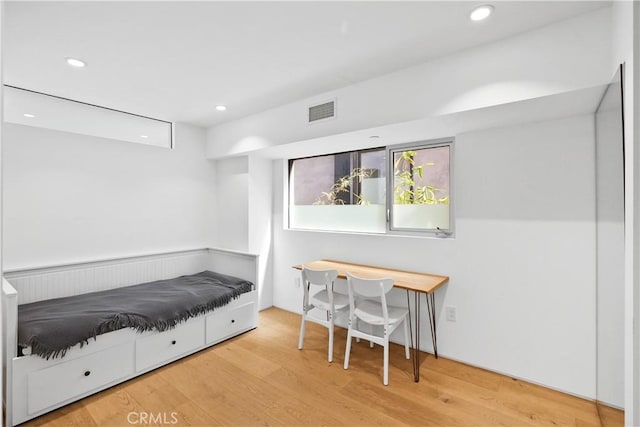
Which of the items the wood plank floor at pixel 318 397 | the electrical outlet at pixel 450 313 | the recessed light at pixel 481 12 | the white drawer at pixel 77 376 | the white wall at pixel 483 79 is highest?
the recessed light at pixel 481 12

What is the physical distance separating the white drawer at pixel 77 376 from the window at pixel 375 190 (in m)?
2.38

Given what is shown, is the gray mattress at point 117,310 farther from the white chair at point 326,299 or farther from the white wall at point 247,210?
the white chair at point 326,299

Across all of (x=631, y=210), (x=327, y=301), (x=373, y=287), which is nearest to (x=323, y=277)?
(x=327, y=301)

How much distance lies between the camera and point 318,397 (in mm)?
2377

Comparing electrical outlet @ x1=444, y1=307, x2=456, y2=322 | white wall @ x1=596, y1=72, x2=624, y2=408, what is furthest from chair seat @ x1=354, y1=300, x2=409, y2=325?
white wall @ x1=596, y1=72, x2=624, y2=408

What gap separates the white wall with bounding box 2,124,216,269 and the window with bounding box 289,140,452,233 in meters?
1.32

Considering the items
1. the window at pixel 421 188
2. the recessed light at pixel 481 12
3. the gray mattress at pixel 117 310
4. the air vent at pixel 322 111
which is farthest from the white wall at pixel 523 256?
the gray mattress at pixel 117 310

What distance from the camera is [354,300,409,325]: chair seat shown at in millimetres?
2656

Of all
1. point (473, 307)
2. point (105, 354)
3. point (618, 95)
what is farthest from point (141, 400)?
point (618, 95)

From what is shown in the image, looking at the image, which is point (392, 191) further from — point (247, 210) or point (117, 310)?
point (117, 310)

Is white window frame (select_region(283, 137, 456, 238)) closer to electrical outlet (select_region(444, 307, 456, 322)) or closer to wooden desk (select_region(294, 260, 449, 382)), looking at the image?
wooden desk (select_region(294, 260, 449, 382))

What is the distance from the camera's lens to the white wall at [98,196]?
9.61ft

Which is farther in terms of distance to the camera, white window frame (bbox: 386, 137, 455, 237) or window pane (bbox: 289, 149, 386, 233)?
window pane (bbox: 289, 149, 386, 233)

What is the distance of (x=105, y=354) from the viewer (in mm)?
2465
